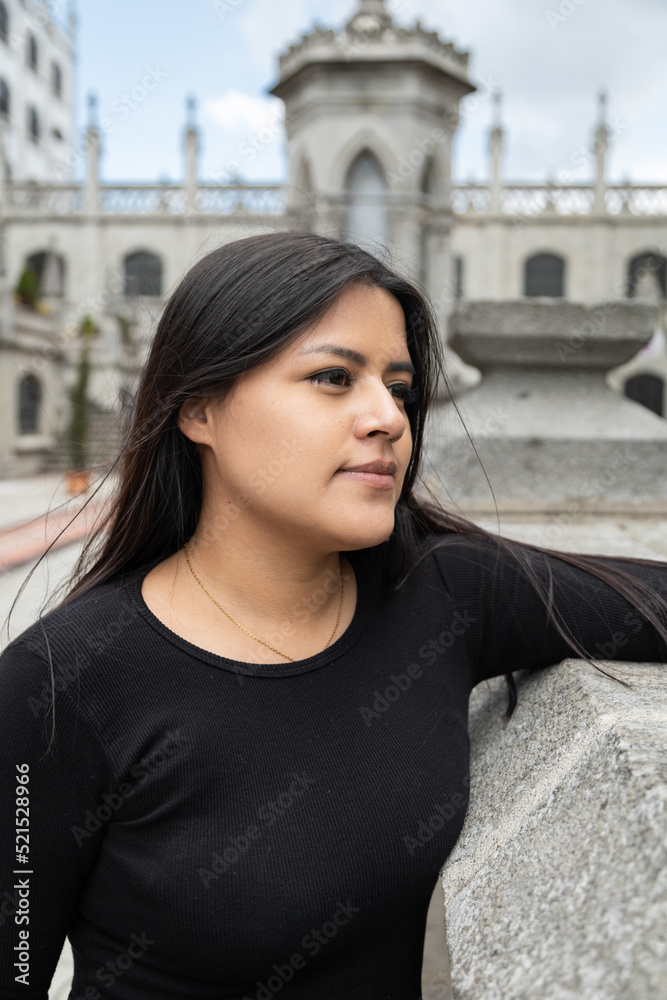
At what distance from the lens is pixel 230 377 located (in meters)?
1.38

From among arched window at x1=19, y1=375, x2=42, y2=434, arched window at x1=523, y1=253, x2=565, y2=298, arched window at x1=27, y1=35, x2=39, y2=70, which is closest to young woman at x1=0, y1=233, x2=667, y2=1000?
arched window at x1=19, y1=375, x2=42, y2=434

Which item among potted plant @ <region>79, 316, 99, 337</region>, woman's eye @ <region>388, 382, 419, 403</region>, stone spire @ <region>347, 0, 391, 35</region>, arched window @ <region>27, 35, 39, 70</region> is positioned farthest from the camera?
arched window @ <region>27, 35, 39, 70</region>

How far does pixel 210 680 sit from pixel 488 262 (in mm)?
33276

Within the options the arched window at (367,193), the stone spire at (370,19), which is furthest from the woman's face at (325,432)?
the stone spire at (370,19)

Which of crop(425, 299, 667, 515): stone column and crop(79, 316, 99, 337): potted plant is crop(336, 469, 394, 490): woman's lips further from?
crop(79, 316, 99, 337): potted plant

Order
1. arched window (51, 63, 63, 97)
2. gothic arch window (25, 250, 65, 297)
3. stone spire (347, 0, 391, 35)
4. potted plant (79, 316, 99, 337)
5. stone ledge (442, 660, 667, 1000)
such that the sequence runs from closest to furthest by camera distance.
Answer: stone ledge (442, 660, 667, 1000) < stone spire (347, 0, 391, 35) < potted plant (79, 316, 99, 337) < gothic arch window (25, 250, 65, 297) < arched window (51, 63, 63, 97)

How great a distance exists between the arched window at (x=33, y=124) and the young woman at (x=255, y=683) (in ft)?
141

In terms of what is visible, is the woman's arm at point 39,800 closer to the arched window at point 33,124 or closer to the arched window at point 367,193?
the arched window at point 367,193

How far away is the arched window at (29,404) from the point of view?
21234mm

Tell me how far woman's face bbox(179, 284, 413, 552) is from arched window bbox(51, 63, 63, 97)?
46480mm

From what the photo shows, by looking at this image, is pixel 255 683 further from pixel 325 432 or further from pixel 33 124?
pixel 33 124

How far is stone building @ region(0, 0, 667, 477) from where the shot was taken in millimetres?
9227

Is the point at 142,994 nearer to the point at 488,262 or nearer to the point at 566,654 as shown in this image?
the point at 566,654

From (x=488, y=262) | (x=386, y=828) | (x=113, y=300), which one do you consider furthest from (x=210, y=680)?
(x=488, y=262)
